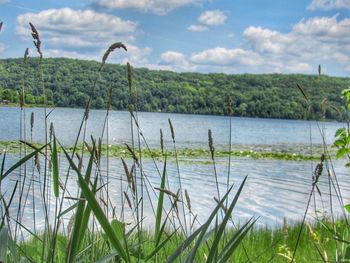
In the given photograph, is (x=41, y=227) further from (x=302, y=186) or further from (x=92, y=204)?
(x=302, y=186)

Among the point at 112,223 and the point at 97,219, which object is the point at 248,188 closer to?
the point at 112,223

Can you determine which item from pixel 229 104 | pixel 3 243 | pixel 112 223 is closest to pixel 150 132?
pixel 229 104

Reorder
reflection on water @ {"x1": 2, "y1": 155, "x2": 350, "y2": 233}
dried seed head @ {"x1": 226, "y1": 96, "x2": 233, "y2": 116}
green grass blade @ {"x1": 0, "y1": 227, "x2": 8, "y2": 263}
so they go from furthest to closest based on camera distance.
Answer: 1. reflection on water @ {"x1": 2, "y1": 155, "x2": 350, "y2": 233}
2. dried seed head @ {"x1": 226, "y1": 96, "x2": 233, "y2": 116}
3. green grass blade @ {"x1": 0, "y1": 227, "x2": 8, "y2": 263}

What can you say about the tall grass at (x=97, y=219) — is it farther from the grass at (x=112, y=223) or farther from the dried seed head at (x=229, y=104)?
the dried seed head at (x=229, y=104)

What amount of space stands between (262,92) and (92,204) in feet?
231

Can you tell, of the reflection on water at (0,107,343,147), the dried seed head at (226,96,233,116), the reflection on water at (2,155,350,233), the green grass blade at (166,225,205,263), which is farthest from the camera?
the reflection on water at (0,107,343,147)

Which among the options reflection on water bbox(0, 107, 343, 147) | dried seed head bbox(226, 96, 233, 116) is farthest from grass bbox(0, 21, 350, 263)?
reflection on water bbox(0, 107, 343, 147)

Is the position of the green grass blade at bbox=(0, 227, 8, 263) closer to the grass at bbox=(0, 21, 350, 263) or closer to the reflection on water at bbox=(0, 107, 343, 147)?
the grass at bbox=(0, 21, 350, 263)

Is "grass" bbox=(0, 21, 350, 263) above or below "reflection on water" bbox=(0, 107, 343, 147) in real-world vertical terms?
above

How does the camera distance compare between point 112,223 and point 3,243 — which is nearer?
point 3,243

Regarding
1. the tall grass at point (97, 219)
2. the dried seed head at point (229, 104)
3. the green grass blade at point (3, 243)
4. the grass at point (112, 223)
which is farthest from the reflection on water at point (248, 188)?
the green grass blade at point (3, 243)

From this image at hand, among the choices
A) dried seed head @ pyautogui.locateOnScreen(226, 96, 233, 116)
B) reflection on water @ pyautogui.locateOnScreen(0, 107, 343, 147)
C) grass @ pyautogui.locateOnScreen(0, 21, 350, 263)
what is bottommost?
reflection on water @ pyautogui.locateOnScreen(0, 107, 343, 147)

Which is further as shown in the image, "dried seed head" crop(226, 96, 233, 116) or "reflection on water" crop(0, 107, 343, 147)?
"reflection on water" crop(0, 107, 343, 147)

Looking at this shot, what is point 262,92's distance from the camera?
7031cm
